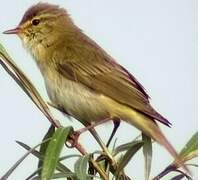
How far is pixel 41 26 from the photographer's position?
496 cm

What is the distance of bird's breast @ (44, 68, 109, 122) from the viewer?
407cm

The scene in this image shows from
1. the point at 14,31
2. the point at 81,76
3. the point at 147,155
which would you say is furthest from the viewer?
the point at 14,31

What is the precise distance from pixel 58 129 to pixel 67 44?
8.05ft

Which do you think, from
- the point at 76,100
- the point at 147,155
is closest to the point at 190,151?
the point at 147,155

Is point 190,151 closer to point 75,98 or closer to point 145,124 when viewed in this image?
point 145,124

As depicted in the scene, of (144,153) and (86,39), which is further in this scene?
(86,39)

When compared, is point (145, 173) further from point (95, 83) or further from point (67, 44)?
point (67, 44)

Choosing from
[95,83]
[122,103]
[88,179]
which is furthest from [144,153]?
[95,83]

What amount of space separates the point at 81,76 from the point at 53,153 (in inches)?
90.7

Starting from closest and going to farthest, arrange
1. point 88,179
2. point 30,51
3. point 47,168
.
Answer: point 47,168, point 88,179, point 30,51

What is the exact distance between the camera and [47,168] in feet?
6.53

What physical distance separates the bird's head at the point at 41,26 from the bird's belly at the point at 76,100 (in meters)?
0.69

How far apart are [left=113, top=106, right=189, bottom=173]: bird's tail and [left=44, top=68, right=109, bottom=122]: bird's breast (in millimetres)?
198

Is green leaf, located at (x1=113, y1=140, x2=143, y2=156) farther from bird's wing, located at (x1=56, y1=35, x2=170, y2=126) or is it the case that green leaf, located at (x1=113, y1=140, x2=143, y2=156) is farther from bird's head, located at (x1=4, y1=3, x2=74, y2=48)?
bird's head, located at (x1=4, y1=3, x2=74, y2=48)
